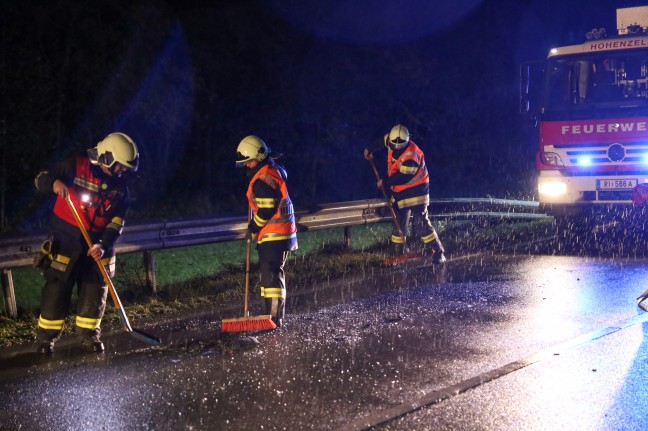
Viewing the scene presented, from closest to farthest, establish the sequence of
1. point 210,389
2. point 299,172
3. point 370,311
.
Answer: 1. point 210,389
2. point 370,311
3. point 299,172

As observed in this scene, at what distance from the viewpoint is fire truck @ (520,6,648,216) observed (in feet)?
39.7

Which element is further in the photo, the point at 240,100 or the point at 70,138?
the point at 240,100

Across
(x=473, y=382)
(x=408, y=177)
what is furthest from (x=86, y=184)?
(x=408, y=177)

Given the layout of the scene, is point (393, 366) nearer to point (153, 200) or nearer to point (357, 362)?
point (357, 362)

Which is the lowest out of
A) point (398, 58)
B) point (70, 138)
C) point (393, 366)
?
point (393, 366)

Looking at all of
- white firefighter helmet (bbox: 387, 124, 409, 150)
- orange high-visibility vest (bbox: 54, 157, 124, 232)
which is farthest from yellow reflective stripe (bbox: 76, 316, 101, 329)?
white firefighter helmet (bbox: 387, 124, 409, 150)

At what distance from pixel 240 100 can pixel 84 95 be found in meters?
4.37

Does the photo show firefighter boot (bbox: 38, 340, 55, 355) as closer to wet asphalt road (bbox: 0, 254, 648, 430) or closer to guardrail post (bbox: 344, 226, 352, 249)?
wet asphalt road (bbox: 0, 254, 648, 430)

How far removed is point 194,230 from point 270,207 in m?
2.34

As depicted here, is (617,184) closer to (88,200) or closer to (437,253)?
(437,253)

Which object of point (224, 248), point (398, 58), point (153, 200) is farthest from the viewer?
point (398, 58)

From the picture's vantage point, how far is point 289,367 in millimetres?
5910

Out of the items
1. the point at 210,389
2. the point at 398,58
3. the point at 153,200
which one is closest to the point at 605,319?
the point at 210,389

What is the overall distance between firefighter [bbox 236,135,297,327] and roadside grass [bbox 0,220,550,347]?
47.7 inches
